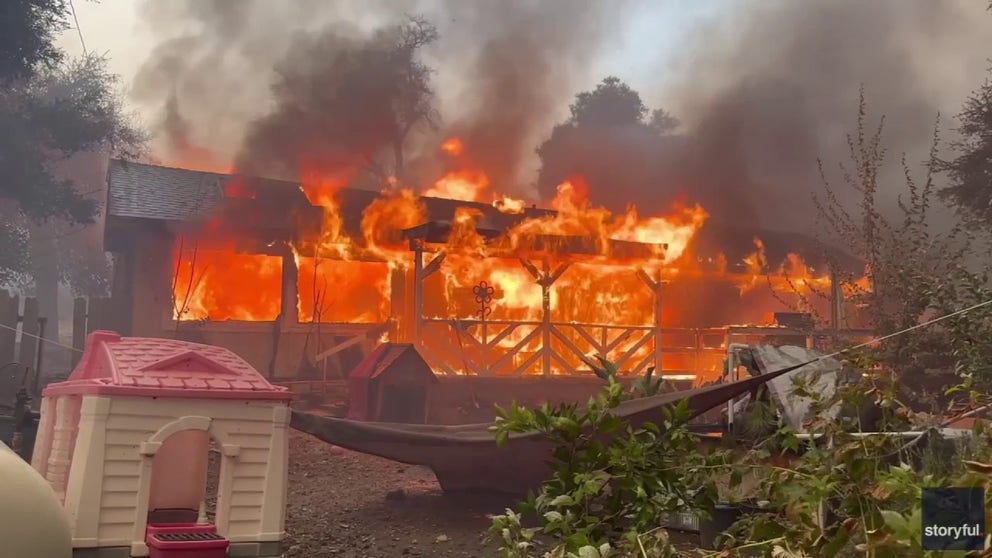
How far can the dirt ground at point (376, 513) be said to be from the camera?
5.85 meters

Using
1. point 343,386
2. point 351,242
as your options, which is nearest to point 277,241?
point 351,242

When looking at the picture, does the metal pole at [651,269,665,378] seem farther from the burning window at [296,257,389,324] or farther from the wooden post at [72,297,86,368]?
the wooden post at [72,297,86,368]

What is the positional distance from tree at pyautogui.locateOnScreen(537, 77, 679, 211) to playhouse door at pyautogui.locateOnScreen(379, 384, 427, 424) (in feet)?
21.6

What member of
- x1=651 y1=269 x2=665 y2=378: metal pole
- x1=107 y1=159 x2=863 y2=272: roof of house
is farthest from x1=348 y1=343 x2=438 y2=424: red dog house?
x1=651 y1=269 x2=665 y2=378: metal pole

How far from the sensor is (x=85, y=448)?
441cm

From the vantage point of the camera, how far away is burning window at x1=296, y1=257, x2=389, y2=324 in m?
Answer: 14.7

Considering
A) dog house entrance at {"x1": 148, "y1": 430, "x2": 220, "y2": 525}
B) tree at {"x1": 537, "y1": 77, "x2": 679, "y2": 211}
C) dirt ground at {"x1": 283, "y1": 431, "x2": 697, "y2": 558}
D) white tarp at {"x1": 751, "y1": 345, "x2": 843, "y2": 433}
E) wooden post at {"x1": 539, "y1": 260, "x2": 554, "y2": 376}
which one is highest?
tree at {"x1": 537, "y1": 77, "x2": 679, "y2": 211}

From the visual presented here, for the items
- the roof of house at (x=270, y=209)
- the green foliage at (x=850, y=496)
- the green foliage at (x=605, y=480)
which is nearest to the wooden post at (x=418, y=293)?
the roof of house at (x=270, y=209)

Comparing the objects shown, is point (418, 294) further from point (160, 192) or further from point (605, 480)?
point (605, 480)

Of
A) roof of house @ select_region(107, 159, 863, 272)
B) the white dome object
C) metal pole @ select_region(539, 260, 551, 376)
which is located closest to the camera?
the white dome object

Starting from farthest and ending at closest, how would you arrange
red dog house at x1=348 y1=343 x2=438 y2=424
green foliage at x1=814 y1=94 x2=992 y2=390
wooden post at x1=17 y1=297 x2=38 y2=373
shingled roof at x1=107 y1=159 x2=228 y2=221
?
shingled roof at x1=107 y1=159 x2=228 y2=221 < wooden post at x1=17 y1=297 x2=38 y2=373 < red dog house at x1=348 y1=343 x2=438 y2=424 < green foliage at x1=814 y1=94 x2=992 y2=390

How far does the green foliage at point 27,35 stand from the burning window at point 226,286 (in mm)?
5203

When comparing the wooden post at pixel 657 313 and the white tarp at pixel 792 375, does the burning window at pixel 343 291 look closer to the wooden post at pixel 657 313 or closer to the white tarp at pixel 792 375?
the wooden post at pixel 657 313

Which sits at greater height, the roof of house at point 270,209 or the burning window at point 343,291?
the roof of house at point 270,209
